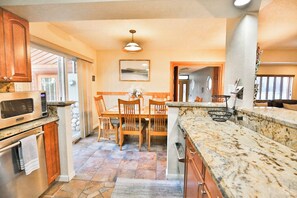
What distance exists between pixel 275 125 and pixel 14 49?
2.56 m

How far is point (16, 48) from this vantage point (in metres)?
1.77

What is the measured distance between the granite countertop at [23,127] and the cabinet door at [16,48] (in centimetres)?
52

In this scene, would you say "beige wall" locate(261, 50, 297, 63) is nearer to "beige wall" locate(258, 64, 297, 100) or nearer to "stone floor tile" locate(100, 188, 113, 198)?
"beige wall" locate(258, 64, 297, 100)

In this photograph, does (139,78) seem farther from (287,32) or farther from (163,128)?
(287,32)

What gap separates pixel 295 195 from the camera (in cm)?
56

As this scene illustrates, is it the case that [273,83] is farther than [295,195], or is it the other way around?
[273,83]

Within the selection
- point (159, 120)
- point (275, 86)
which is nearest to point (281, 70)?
point (275, 86)

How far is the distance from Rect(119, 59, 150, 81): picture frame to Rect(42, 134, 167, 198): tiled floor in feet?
6.59

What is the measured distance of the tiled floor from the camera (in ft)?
6.51

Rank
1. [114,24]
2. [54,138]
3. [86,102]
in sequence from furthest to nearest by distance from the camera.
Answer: [86,102] → [114,24] → [54,138]

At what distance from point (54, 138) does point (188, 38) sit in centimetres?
318

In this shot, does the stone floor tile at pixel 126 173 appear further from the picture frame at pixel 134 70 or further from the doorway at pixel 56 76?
the picture frame at pixel 134 70

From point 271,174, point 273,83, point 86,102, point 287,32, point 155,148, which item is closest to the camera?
point 271,174

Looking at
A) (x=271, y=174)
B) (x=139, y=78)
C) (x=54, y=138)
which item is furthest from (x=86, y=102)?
(x=271, y=174)
